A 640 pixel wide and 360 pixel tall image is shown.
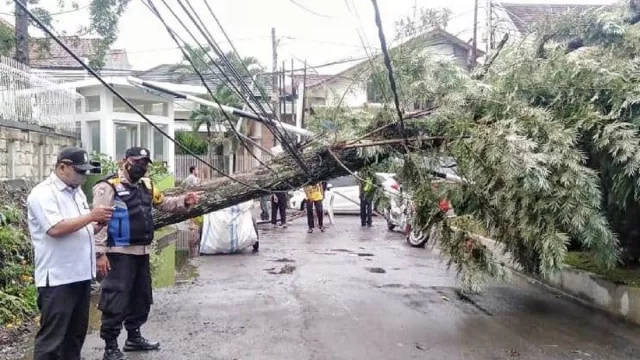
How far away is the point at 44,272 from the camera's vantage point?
4520mm

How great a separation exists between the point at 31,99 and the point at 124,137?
746 cm

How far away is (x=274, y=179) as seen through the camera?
7.47 meters

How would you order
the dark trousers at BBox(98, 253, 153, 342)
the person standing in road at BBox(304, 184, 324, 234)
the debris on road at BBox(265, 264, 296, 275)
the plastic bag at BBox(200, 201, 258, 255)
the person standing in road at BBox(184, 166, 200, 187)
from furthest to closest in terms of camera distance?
1. the person standing in road at BBox(304, 184, 324, 234)
2. the plastic bag at BBox(200, 201, 258, 255)
3. the debris on road at BBox(265, 264, 296, 275)
4. the person standing in road at BBox(184, 166, 200, 187)
5. the dark trousers at BBox(98, 253, 153, 342)

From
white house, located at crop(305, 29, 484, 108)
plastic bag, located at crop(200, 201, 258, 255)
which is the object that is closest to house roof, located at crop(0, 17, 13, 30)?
plastic bag, located at crop(200, 201, 258, 255)

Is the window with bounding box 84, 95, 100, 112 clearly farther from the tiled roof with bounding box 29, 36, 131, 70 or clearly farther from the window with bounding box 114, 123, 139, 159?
the tiled roof with bounding box 29, 36, 131, 70

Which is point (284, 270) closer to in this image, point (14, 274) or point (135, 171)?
point (14, 274)

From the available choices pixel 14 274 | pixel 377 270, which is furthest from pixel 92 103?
pixel 14 274

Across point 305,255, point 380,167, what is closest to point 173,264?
point 305,255

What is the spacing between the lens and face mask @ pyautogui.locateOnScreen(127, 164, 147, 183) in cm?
557

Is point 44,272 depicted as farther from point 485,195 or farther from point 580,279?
point 580,279

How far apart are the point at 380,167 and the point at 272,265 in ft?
12.7

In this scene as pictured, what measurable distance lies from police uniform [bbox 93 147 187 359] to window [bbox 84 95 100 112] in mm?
13488

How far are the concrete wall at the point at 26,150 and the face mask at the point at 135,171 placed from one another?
5.25m

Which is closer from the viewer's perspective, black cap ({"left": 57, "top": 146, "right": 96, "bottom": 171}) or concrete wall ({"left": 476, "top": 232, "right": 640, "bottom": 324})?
black cap ({"left": 57, "top": 146, "right": 96, "bottom": 171})
